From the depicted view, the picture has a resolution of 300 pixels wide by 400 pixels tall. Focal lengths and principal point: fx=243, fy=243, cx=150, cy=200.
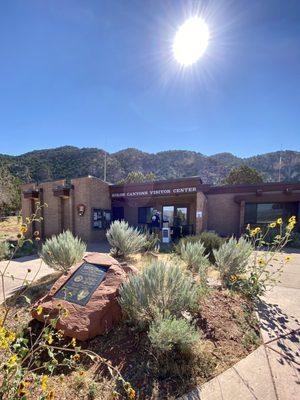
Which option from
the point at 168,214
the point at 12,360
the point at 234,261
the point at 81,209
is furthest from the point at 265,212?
the point at 12,360

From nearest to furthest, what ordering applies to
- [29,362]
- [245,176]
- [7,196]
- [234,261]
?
[29,362] → [234,261] → [7,196] → [245,176]

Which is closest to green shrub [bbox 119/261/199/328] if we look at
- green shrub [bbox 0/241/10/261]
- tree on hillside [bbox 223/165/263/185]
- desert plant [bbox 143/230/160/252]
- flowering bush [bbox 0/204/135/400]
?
flowering bush [bbox 0/204/135/400]

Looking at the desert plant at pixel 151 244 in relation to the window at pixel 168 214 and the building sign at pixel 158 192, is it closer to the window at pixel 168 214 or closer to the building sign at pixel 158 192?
the building sign at pixel 158 192

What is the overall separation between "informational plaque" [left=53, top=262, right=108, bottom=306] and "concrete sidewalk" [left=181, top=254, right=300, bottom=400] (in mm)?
2037

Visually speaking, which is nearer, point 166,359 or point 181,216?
point 166,359

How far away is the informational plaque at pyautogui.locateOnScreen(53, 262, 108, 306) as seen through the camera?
377 cm

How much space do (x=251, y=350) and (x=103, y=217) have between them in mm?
14306

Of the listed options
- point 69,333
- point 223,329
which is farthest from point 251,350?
point 69,333

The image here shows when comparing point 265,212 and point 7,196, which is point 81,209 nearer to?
point 265,212

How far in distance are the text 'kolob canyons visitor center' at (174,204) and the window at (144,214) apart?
0.92m

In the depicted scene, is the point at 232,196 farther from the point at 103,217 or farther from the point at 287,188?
the point at 103,217

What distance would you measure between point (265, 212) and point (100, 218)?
36.1 feet

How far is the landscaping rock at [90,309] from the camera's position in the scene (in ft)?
11.1

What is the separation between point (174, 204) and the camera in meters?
18.2
